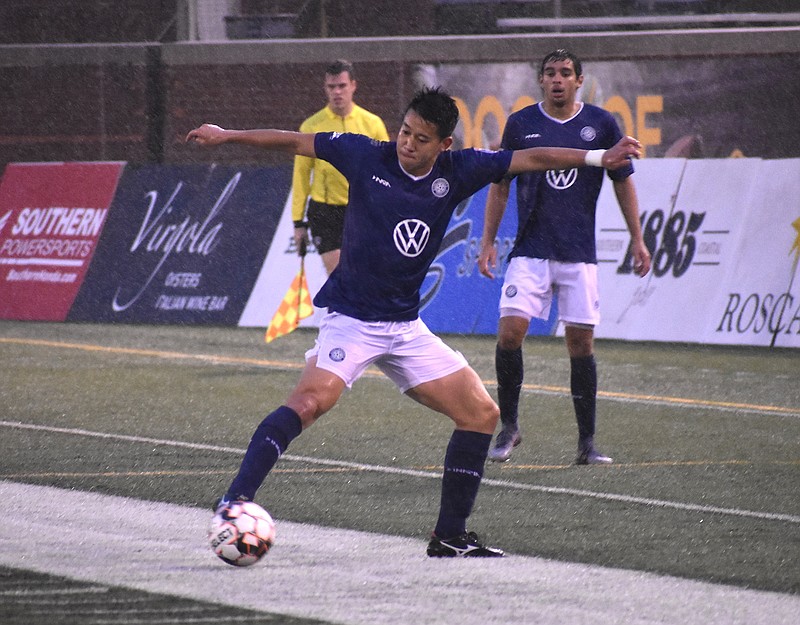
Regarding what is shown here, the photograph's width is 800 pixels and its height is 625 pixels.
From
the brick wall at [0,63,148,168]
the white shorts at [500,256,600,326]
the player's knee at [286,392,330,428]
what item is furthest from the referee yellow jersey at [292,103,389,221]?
the brick wall at [0,63,148,168]

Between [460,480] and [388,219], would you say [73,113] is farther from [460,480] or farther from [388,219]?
[460,480]

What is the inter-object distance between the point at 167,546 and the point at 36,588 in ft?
→ 2.82

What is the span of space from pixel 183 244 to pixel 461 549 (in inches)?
491

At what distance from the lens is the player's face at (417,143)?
20.2ft

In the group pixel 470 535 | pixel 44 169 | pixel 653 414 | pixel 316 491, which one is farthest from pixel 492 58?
pixel 470 535

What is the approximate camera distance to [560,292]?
894cm

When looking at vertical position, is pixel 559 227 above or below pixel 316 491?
above

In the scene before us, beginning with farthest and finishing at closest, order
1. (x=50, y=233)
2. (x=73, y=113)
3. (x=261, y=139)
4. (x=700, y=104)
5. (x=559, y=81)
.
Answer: (x=73, y=113)
(x=700, y=104)
(x=50, y=233)
(x=559, y=81)
(x=261, y=139)

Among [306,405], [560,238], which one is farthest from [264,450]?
[560,238]

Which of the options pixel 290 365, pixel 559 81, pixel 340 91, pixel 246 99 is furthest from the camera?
pixel 246 99

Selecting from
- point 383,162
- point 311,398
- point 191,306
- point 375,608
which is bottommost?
point 191,306

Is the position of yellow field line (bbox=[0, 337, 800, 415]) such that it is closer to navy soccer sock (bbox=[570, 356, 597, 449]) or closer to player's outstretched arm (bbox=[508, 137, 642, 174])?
navy soccer sock (bbox=[570, 356, 597, 449])

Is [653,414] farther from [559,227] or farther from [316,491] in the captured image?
[316,491]

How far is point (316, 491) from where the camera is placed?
782cm
